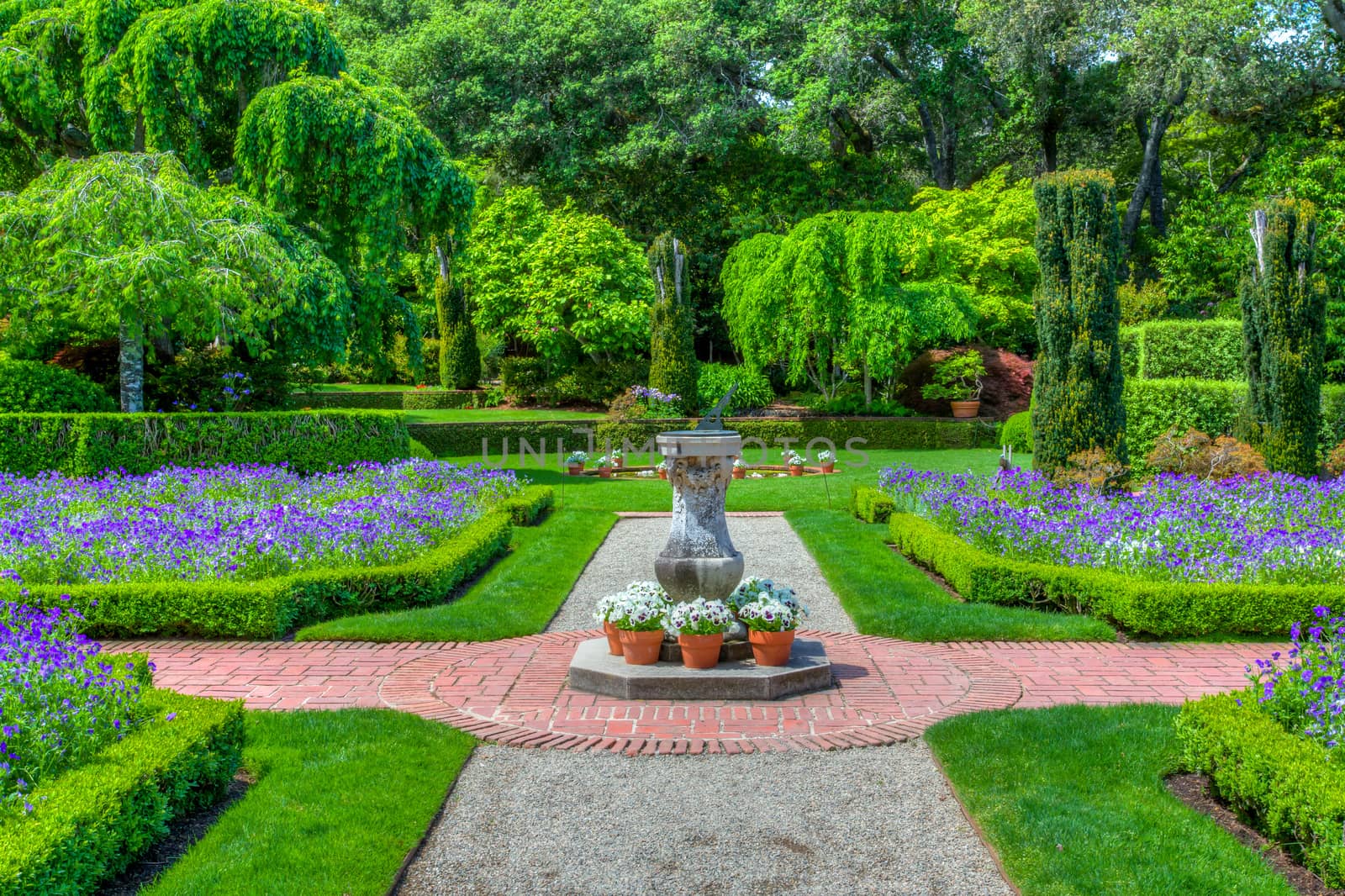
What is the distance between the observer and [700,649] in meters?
6.76

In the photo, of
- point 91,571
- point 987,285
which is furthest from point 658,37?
point 91,571

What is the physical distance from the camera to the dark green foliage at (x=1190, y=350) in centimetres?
1745

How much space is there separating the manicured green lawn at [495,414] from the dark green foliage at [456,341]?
2.66m

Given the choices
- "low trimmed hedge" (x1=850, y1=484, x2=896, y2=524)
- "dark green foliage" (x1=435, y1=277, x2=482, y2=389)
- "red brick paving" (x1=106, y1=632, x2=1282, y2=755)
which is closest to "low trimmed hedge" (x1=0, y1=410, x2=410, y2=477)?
"red brick paving" (x1=106, y1=632, x2=1282, y2=755)

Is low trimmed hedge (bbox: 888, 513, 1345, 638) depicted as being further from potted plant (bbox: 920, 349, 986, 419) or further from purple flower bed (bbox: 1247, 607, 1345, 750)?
potted plant (bbox: 920, 349, 986, 419)

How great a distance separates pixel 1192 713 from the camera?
5137 mm

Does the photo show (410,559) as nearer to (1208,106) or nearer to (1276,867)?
(1276,867)

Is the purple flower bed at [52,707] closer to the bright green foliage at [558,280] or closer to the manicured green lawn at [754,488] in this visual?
the manicured green lawn at [754,488]

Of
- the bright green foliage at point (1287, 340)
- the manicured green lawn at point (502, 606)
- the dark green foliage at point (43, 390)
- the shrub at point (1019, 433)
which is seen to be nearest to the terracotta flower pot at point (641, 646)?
the manicured green lawn at point (502, 606)

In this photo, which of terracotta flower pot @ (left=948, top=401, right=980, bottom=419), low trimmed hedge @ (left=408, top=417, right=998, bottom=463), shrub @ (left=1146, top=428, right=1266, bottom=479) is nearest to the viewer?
shrub @ (left=1146, top=428, right=1266, bottom=479)

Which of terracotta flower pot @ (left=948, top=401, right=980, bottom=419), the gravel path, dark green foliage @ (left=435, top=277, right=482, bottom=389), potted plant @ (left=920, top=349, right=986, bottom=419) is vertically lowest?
the gravel path

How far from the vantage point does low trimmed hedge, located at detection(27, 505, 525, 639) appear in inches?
319

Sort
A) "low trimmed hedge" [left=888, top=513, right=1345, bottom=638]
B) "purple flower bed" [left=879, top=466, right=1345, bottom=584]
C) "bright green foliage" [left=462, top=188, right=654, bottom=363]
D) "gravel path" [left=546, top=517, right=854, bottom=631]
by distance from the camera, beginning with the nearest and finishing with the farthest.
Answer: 1. "low trimmed hedge" [left=888, top=513, right=1345, bottom=638]
2. "purple flower bed" [left=879, top=466, right=1345, bottom=584]
3. "gravel path" [left=546, top=517, right=854, bottom=631]
4. "bright green foliage" [left=462, top=188, right=654, bottom=363]

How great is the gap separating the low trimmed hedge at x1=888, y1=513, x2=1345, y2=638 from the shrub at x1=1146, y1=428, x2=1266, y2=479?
211 inches
